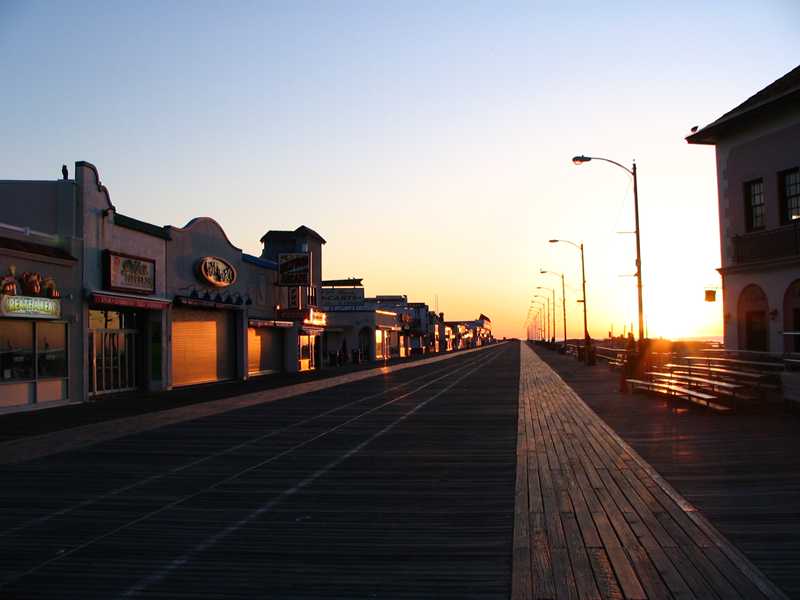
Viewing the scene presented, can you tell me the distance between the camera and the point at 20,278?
66.2 ft

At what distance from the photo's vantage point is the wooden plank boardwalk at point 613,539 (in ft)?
17.6

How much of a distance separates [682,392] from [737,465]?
7930mm

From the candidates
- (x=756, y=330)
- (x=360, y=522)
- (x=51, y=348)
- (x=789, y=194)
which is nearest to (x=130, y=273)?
(x=51, y=348)

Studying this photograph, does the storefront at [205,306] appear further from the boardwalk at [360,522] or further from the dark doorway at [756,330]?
the dark doorway at [756,330]

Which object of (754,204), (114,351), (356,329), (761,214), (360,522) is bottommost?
(360,522)

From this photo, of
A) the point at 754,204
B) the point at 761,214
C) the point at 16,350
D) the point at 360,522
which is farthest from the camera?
the point at 754,204

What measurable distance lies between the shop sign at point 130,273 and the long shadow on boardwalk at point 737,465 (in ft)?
50.9

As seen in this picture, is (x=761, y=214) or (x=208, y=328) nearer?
(x=761, y=214)

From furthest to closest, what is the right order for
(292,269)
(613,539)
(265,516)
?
1. (292,269)
2. (265,516)
3. (613,539)

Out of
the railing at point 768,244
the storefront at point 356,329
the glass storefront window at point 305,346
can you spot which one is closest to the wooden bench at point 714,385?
the railing at point 768,244

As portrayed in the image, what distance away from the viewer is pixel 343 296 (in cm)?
7331

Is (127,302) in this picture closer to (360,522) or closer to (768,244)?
(360,522)

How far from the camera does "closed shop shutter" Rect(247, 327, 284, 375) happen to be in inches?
1522

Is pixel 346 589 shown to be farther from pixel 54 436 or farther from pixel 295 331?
pixel 295 331
